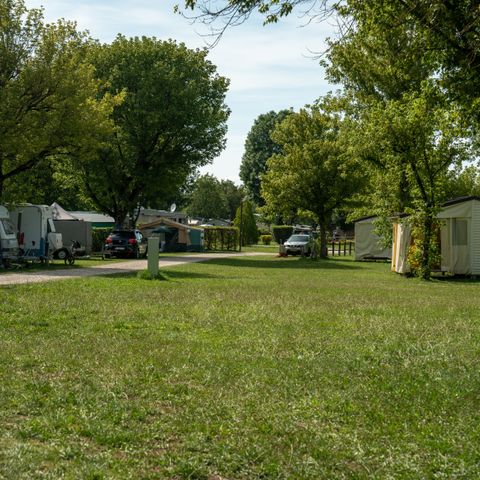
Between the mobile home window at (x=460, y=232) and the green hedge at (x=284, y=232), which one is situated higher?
the green hedge at (x=284, y=232)

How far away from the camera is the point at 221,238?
58938 millimetres

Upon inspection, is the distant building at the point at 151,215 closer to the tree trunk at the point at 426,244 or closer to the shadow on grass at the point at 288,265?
the shadow on grass at the point at 288,265

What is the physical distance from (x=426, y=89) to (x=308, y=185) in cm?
3144

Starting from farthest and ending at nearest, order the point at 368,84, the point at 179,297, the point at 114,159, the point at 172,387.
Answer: the point at 114,159, the point at 368,84, the point at 179,297, the point at 172,387

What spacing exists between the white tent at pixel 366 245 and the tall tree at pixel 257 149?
1844 inches

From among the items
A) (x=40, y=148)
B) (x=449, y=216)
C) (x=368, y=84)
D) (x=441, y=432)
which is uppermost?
(x=368, y=84)

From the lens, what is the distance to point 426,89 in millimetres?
12305

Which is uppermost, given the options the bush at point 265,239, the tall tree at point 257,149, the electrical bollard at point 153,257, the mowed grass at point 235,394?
the tall tree at point 257,149

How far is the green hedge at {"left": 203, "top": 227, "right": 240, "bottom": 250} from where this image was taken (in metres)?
58.5

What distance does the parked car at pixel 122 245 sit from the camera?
39438mm

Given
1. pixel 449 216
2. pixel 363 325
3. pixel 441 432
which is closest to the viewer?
pixel 441 432

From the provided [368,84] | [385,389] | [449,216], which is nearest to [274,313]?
[385,389]

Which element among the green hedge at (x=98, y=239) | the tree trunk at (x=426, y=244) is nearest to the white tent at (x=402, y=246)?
the tree trunk at (x=426, y=244)

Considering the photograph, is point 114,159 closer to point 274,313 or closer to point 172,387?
point 274,313
